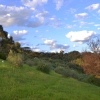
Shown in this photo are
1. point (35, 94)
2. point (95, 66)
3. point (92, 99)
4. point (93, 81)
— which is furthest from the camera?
point (93, 81)

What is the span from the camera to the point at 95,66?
28234 millimetres

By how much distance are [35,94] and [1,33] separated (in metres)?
67.8

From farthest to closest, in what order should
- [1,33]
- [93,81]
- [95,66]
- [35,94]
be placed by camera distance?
[1,33], [93,81], [95,66], [35,94]

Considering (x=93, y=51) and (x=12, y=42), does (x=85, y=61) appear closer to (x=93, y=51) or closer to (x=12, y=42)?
(x=93, y=51)

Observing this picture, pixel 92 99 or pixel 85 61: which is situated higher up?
pixel 85 61

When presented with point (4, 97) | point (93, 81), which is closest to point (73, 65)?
point (93, 81)

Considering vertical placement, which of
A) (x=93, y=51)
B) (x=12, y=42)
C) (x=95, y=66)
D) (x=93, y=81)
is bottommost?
(x=93, y=81)

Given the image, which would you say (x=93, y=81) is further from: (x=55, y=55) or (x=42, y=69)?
(x=55, y=55)

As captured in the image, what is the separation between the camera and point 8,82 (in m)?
20.2

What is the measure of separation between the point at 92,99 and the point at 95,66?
925cm

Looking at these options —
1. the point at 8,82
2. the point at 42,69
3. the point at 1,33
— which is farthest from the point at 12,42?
the point at 8,82

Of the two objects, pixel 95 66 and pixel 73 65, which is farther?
pixel 73 65

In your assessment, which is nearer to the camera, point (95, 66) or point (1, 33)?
point (95, 66)

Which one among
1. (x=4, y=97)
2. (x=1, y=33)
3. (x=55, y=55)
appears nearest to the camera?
(x=4, y=97)
